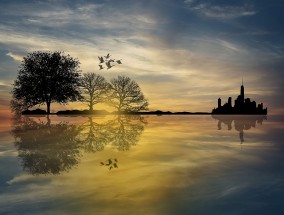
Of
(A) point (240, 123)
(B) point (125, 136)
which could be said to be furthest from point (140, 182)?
(A) point (240, 123)

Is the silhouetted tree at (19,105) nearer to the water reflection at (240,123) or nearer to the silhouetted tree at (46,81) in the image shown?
the silhouetted tree at (46,81)

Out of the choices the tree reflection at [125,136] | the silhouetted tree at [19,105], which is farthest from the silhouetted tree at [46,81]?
the tree reflection at [125,136]

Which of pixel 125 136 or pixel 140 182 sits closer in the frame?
pixel 140 182

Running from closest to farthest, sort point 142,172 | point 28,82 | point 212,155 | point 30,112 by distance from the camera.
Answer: point 142,172, point 212,155, point 28,82, point 30,112

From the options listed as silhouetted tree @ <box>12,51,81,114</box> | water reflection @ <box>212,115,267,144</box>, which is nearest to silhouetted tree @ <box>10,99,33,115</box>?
silhouetted tree @ <box>12,51,81,114</box>

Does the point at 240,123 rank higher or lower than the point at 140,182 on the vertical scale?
higher

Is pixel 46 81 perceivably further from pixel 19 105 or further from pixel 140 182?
pixel 140 182

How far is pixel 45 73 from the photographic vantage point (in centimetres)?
6319

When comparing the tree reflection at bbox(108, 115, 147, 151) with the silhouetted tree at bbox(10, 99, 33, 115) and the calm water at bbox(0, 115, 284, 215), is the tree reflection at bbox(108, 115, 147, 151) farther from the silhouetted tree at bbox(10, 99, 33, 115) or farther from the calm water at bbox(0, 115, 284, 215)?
the silhouetted tree at bbox(10, 99, 33, 115)

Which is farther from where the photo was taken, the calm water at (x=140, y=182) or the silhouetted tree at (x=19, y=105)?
the silhouetted tree at (x=19, y=105)

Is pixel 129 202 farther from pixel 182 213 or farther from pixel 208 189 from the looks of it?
pixel 208 189

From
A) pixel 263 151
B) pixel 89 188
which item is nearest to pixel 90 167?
pixel 89 188

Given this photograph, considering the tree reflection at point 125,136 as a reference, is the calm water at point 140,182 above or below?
below

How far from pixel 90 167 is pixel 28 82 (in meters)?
56.1
